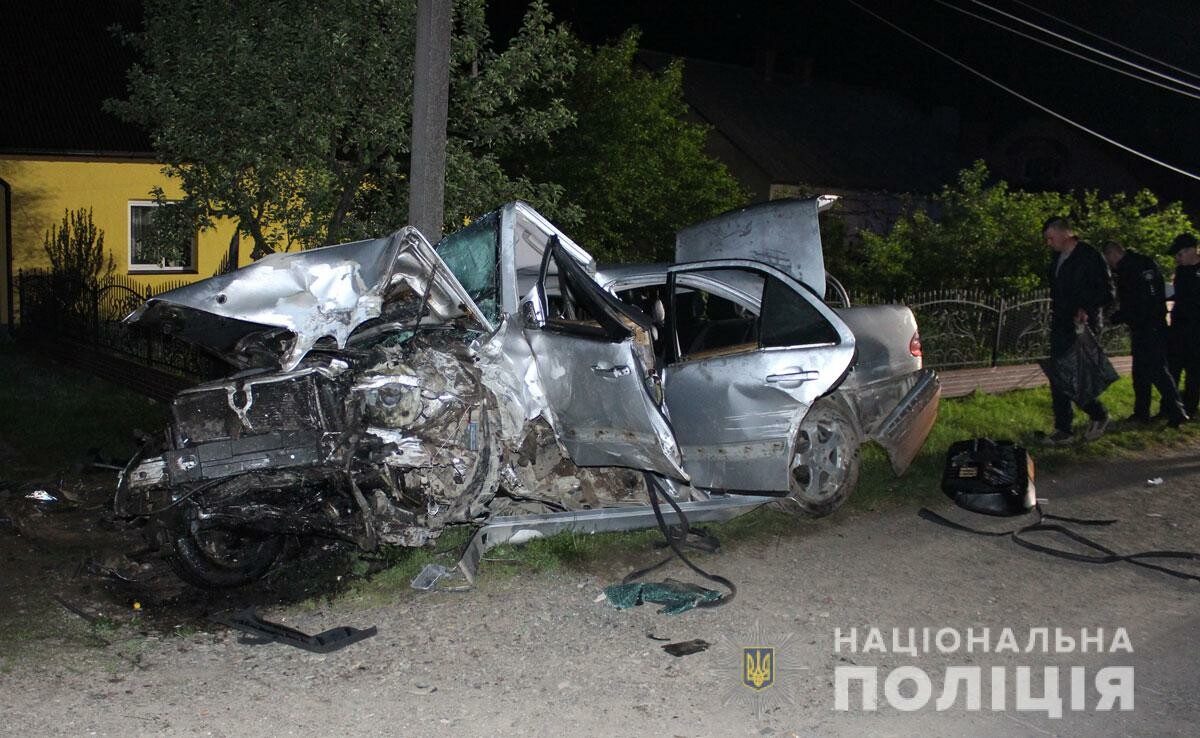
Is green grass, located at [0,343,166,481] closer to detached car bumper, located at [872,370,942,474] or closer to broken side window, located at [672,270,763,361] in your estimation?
broken side window, located at [672,270,763,361]

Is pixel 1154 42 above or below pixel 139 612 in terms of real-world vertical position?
above

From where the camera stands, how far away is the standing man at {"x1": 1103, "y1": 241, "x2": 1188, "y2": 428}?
10.1 meters

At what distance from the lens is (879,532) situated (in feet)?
23.1

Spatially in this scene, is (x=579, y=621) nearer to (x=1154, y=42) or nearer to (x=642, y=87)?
(x=642, y=87)

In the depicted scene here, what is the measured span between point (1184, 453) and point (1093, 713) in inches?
235

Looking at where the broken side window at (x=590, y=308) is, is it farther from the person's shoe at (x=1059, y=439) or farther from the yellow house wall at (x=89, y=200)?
the yellow house wall at (x=89, y=200)

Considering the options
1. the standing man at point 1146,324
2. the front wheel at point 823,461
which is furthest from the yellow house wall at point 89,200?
the standing man at point 1146,324

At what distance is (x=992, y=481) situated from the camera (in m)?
7.20

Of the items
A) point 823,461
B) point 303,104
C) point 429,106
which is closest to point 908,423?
point 823,461

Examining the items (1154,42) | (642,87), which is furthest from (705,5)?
(642,87)

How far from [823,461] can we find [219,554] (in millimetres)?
3861

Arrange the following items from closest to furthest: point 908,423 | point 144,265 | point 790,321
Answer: point 790,321 < point 908,423 < point 144,265

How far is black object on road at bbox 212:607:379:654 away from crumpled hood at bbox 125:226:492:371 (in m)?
1.29

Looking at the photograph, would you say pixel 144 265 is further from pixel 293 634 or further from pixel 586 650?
pixel 586 650
